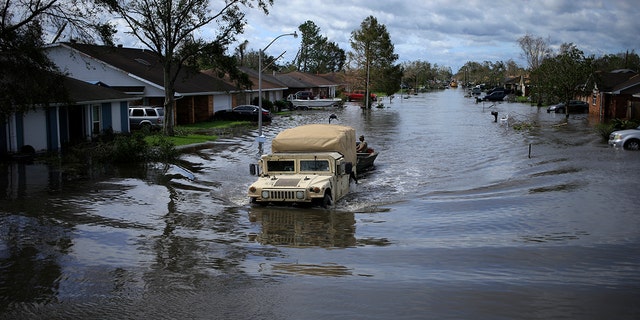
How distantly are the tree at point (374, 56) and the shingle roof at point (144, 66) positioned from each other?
109ft

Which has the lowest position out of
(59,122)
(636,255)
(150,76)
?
(636,255)

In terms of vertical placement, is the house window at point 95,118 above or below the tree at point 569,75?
below

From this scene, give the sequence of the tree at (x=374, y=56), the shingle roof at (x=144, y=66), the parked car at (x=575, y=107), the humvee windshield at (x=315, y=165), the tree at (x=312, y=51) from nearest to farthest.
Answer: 1. the humvee windshield at (x=315, y=165)
2. the shingle roof at (x=144, y=66)
3. the parked car at (x=575, y=107)
4. the tree at (x=374, y=56)
5. the tree at (x=312, y=51)

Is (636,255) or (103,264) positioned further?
(636,255)

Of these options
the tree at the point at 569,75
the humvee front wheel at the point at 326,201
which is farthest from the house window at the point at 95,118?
the tree at the point at 569,75

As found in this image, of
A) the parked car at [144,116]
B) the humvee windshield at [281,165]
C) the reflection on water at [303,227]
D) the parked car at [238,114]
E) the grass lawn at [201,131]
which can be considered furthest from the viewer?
the parked car at [238,114]

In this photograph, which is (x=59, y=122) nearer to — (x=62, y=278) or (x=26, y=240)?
(x=26, y=240)

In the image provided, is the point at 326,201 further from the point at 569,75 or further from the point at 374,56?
the point at 374,56

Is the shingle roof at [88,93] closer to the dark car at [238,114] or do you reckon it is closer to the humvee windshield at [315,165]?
the humvee windshield at [315,165]

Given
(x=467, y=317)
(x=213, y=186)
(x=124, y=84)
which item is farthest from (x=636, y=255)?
(x=124, y=84)

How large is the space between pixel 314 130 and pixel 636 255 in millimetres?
10068

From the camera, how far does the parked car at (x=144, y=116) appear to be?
42250mm

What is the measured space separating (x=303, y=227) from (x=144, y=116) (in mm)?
30178

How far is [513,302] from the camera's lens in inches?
360
